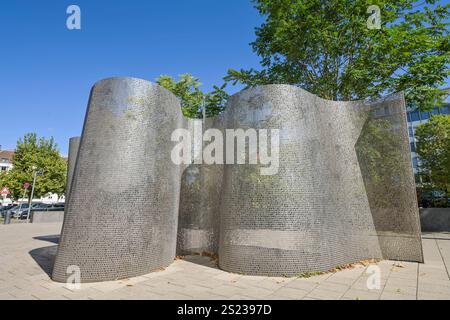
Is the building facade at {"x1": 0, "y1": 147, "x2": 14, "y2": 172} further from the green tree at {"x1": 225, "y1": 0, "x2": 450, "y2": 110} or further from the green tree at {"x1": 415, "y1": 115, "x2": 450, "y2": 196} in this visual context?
the green tree at {"x1": 415, "y1": 115, "x2": 450, "y2": 196}

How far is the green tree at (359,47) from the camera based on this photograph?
1074cm

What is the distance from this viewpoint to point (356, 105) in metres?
8.16

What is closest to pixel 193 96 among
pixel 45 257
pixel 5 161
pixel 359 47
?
pixel 359 47

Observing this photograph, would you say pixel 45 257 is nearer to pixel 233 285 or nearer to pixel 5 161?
pixel 233 285

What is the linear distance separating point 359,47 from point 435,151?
1028 centimetres

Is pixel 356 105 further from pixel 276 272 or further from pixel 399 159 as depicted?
pixel 276 272

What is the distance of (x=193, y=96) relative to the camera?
60.4 feet

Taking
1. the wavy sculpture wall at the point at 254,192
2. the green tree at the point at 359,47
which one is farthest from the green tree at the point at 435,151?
the wavy sculpture wall at the point at 254,192

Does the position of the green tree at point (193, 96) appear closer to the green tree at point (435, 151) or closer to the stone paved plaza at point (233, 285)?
the stone paved plaza at point (233, 285)

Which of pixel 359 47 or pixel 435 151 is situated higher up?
pixel 359 47

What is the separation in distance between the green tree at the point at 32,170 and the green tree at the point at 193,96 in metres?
21.7

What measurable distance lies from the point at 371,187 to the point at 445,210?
32.1 ft
